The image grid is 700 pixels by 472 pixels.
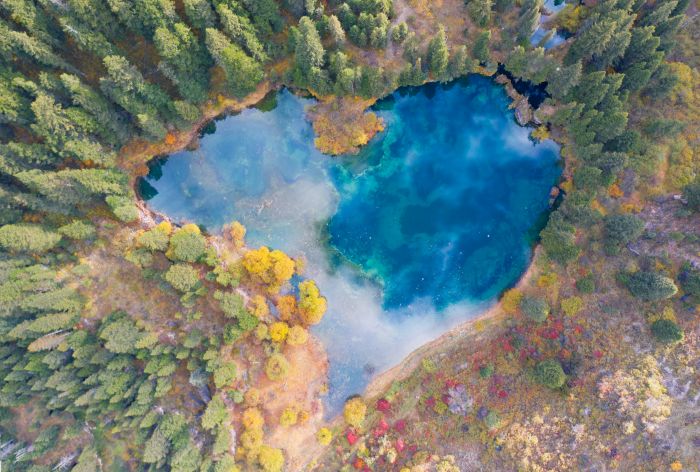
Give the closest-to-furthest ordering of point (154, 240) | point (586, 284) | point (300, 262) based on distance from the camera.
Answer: point (154, 240) → point (586, 284) → point (300, 262)

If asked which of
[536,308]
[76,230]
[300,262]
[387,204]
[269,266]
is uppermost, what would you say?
[387,204]

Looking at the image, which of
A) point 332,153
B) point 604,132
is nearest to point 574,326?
point 604,132

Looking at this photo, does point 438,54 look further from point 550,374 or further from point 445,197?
point 550,374

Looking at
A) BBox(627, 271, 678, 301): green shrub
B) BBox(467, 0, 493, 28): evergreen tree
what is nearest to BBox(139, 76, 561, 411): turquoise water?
BBox(467, 0, 493, 28): evergreen tree

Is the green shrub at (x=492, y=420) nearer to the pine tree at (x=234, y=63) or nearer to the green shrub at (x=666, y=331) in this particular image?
the green shrub at (x=666, y=331)

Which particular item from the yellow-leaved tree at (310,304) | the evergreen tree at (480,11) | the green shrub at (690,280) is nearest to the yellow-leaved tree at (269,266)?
the yellow-leaved tree at (310,304)

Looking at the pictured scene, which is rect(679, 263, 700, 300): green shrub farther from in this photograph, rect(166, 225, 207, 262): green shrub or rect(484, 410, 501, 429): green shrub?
rect(166, 225, 207, 262): green shrub

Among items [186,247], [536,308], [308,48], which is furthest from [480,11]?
[186,247]
